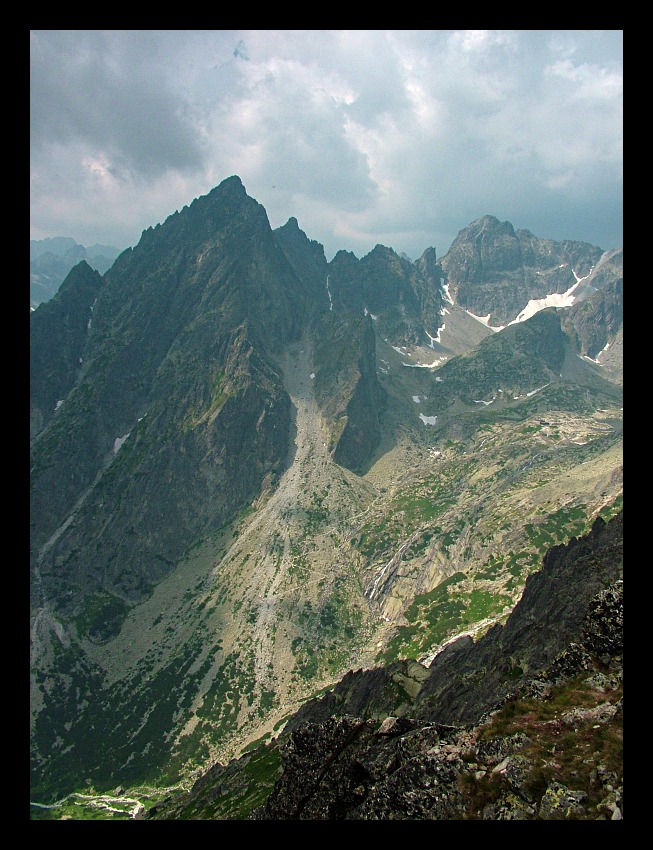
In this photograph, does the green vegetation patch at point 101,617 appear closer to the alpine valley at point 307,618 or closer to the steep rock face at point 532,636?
the alpine valley at point 307,618

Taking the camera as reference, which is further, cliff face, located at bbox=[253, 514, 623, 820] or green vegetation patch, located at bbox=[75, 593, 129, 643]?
green vegetation patch, located at bbox=[75, 593, 129, 643]

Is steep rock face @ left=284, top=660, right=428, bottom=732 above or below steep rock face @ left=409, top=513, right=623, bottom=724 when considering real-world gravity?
below

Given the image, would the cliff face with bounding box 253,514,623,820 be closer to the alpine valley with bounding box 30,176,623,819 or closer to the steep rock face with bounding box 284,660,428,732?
the alpine valley with bounding box 30,176,623,819

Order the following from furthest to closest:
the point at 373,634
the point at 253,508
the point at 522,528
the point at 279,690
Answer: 1. the point at 253,508
2. the point at 522,528
3. the point at 373,634
4. the point at 279,690

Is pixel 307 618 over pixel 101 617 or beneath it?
over

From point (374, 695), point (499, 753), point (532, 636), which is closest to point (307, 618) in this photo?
point (374, 695)

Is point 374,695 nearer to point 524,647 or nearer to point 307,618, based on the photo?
point 524,647

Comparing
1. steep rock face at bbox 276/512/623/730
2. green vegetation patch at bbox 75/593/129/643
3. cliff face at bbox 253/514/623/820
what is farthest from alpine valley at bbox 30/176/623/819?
green vegetation patch at bbox 75/593/129/643

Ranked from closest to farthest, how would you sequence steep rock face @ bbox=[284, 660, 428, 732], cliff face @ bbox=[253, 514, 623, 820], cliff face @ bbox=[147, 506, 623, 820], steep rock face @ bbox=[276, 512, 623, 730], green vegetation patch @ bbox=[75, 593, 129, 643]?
1. cliff face @ bbox=[253, 514, 623, 820]
2. cliff face @ bbox=[147, 506, 623, 820]
3. steep rock face @ bbox=[276, 512, 623, 730]
4. steep rock face @ bbox=[284, 660, 428, 732]
5. green vegetation patch @ bbox=[75, 593, 129, 643]

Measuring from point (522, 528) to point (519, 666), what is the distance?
82.9m
